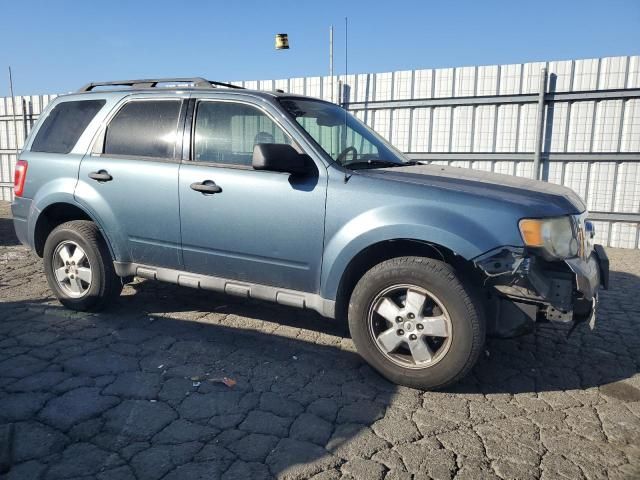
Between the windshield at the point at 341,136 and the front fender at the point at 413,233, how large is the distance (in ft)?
1.86

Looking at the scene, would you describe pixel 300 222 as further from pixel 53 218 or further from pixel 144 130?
pixel 53 218

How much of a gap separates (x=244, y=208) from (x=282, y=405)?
142cm

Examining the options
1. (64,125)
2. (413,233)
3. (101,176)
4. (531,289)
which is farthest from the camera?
(64,125)

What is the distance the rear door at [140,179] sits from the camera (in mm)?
3775

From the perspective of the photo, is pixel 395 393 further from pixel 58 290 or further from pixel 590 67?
pixel 590 67

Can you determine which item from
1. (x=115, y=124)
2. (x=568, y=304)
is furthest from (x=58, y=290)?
(x=568, y=304)

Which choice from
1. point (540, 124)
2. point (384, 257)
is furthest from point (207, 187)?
point (540, 124)

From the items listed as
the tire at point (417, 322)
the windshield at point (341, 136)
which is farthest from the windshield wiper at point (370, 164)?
the tire at point (417, 322)

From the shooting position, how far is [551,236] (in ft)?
9.14

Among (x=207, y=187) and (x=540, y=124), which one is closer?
(x=207, y=187)

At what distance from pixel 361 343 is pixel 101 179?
258 centimetres

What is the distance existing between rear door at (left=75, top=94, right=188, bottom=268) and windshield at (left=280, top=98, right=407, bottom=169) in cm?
101

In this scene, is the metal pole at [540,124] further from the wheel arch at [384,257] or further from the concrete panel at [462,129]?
the wheel arch at [384,257]

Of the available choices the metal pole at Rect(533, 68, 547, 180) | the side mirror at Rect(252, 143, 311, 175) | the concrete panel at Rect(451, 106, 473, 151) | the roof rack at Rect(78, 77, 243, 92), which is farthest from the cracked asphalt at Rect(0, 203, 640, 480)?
the concrete panel at Rect(451, 106, 473, 151)
